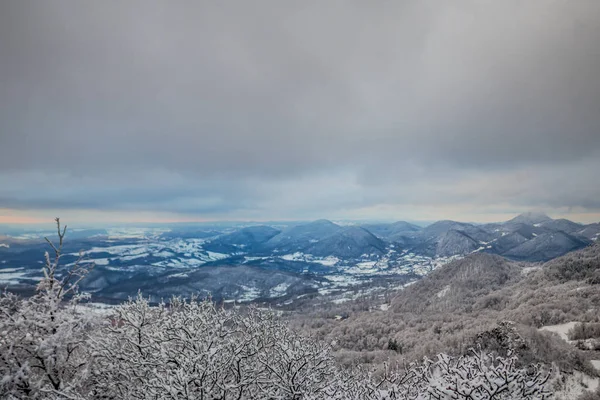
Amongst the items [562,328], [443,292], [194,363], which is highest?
[194,363]

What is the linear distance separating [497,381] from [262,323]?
1331 centimetres

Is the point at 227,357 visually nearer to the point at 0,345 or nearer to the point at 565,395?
the point at 0,345

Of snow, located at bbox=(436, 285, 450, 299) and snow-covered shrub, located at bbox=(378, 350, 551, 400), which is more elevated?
snow-covered shrub, located at bbox=(378, 350, 551, 400)

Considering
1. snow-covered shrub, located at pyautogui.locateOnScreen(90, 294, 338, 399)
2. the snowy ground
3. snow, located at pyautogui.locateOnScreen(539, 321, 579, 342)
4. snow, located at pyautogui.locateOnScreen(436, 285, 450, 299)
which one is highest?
snow-covered shrub, located at pyautogui.locateOnScreen(90, 294, 338, 399)

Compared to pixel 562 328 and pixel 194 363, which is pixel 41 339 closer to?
pixel 194 363

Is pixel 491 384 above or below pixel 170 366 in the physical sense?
above

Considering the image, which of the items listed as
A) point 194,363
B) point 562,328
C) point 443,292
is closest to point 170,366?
point 194,363

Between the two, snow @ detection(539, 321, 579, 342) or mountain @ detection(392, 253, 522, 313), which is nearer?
snow @ detection(539, 321, 579, 342)

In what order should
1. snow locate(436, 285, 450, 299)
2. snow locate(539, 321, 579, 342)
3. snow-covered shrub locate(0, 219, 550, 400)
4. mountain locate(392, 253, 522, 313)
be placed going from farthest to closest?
snow locate(436, 285, 450, 299), mountain locate(392, 253, 522, 313), snow locate(539, 321, 579, 342), snow-covered shrub locate(0, 219, 550, 400)

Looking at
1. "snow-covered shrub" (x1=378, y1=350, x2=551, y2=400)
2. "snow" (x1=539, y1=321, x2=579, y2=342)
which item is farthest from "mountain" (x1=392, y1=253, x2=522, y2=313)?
"snow-covered shrub" (x1=378, y1=350, x2=551, y2=400)

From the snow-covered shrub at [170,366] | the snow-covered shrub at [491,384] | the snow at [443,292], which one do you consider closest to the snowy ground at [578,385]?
the snow-covered shrub at [170,366]

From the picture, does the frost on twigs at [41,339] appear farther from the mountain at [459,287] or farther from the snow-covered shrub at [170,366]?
the mountain at [459,287]

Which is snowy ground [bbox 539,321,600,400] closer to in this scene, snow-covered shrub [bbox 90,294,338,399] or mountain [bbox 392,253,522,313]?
snow-covered shrub [bbox 90,294,338,399]

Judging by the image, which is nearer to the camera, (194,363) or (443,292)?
(194,363)
